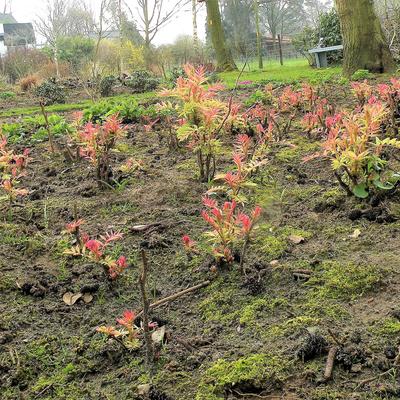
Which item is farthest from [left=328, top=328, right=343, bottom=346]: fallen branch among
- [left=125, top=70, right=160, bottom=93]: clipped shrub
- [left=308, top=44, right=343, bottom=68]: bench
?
[left=308, top=44, right=343, bottom=68]: bench

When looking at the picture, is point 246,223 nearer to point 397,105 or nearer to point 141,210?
point 141,210

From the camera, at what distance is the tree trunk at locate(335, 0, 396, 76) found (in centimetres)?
1050

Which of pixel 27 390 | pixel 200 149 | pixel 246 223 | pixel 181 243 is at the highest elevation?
pixel 200 149

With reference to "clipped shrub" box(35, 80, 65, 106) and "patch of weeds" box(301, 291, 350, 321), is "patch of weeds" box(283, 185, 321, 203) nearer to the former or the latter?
"patch of weeds" box(301, 291, 350, 321)

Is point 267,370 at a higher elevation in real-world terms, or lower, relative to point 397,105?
lower

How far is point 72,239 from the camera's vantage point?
10.5ft

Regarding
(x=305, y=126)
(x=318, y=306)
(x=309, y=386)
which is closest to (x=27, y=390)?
(x=309, y=386)

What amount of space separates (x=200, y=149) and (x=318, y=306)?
1823 mm

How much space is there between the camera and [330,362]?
1807 millimetres

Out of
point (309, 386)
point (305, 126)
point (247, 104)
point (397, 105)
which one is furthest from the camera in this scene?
point (247, 104)

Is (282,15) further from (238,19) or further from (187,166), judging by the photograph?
(187,166)

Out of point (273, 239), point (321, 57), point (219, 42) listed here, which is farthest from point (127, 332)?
point (219, 42)

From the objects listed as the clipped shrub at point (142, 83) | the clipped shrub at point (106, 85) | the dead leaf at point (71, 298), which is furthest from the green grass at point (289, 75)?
the dead leaf at point (71, 298)

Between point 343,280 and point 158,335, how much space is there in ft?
3.05
